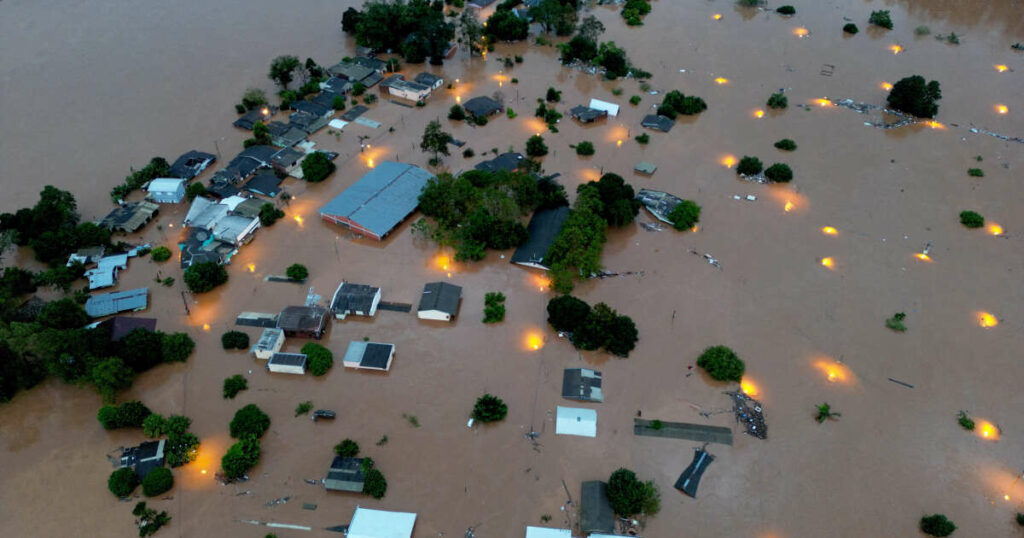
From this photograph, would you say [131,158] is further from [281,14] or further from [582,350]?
[582,350]

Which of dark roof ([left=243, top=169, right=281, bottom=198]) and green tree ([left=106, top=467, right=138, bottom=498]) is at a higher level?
dark roof ([left=243, top=169, right=281, bottom=198])

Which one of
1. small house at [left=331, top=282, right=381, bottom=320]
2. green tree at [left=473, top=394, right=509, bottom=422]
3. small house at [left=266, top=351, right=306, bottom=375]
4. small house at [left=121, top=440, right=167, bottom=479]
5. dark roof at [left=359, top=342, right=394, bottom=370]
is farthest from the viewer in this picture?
small house at [left=331, top=282, right=381, bottom=320]

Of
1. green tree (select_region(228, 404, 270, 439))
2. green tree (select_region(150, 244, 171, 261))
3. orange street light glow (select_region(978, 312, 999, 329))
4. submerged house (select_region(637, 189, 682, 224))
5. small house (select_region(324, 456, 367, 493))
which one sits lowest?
small house (select_region(324, 456, 367, 493))

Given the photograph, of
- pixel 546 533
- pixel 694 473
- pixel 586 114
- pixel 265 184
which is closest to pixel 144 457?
pixel 546 533

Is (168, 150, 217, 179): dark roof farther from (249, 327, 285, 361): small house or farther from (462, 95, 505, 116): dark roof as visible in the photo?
(462, 95, 505, 116): dark roof

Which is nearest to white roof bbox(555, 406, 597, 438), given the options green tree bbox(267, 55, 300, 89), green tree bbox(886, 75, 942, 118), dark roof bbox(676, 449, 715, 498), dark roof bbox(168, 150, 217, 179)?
dark roof bbox(676, 449, 715, 498)

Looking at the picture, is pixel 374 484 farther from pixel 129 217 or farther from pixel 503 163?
pixel 129 217

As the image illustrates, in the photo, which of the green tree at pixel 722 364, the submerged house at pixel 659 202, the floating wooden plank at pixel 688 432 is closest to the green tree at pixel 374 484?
the floating wooden plank at pixel 688 432

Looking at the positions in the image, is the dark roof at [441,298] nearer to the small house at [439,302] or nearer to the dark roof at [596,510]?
the small house at [439,302]
